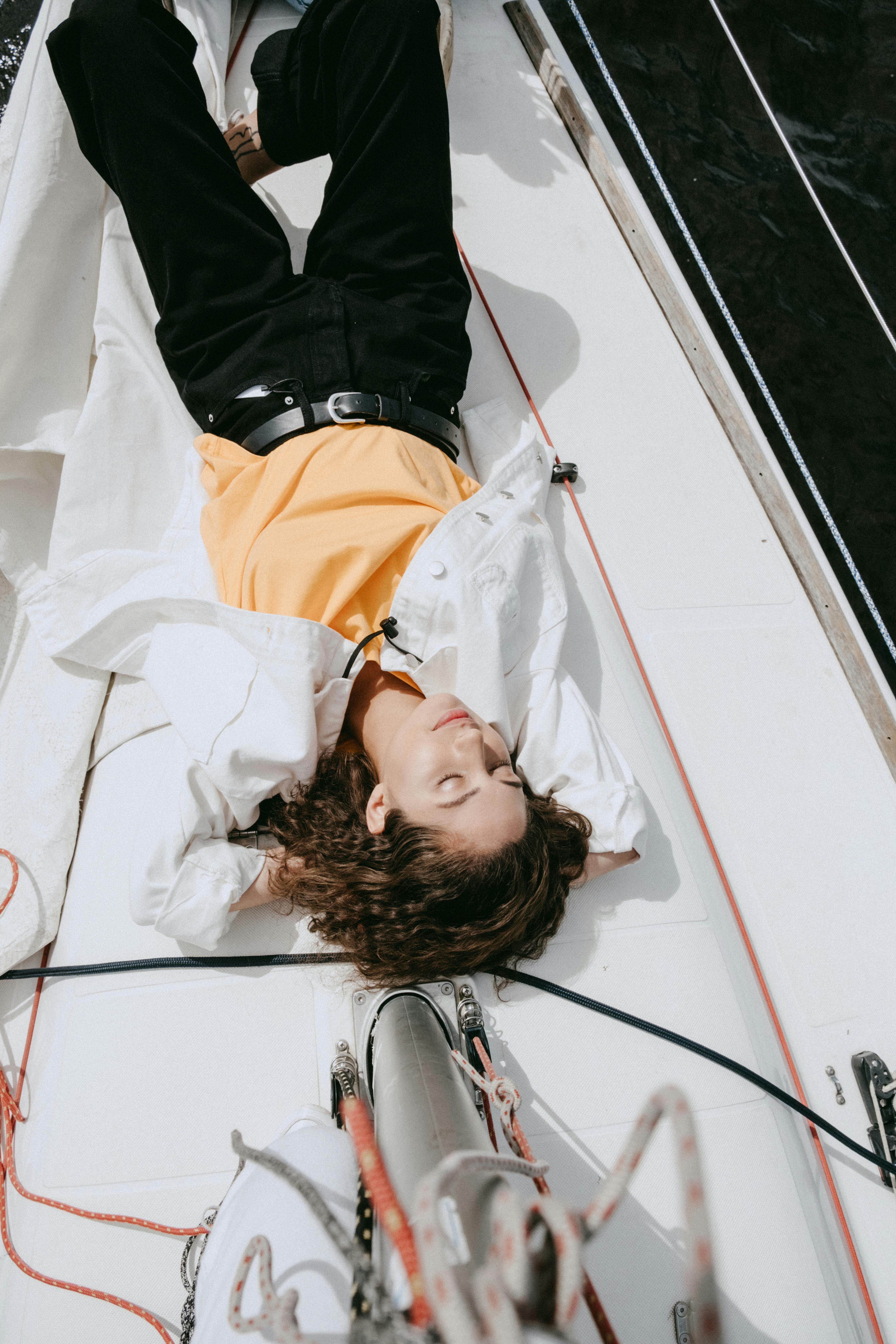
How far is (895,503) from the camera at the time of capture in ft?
7.68

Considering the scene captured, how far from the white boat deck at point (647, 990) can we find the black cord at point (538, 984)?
15 millimetres

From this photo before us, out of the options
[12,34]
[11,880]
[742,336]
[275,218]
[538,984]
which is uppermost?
[12,34]

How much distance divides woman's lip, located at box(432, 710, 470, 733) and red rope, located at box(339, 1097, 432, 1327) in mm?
597

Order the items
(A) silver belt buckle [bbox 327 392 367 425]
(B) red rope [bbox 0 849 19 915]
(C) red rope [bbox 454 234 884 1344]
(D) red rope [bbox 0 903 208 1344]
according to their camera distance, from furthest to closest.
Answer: (A) silver belt buckle [bbox 327 392 367 425] < (B) red rope [bbox 0 849 19 915] < (C) red rope [bbox 454 234 884 1344] < (D) red rope [bbox 0 903 208 1344]

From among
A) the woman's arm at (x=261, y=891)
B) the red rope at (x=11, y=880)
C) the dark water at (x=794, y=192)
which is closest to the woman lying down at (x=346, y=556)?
the woman's arm at (x=261, y=891)

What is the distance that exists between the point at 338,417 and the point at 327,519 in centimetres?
20

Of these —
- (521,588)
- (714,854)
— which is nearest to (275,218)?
(521,588)

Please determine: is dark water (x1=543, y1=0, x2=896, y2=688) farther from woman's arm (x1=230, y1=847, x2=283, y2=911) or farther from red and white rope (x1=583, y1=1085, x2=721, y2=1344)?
red and white rope (x1=583, y1=1085, x2=721, y2=1344)

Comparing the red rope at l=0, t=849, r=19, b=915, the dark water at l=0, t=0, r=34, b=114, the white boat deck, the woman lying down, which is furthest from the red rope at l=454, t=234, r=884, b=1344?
the dark water at l=0, t=0, r=34, b=114

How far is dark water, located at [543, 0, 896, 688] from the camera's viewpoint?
7.82 feet

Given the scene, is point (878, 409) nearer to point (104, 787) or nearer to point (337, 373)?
point (337, 373)

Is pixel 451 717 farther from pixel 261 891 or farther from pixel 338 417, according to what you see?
pixel 338 417

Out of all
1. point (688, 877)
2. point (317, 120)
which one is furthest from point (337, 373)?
point (688, 877)

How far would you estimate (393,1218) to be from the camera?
49 cm
